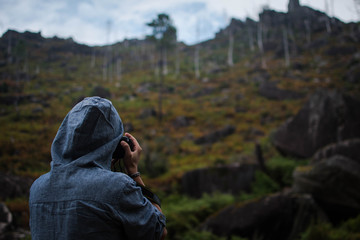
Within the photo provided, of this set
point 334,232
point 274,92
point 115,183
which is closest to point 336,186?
point 334,232

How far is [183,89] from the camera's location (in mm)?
36969

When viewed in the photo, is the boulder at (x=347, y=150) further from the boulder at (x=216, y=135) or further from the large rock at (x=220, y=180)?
the boulder at (x=216, y=135)

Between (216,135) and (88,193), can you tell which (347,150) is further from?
(216,135)

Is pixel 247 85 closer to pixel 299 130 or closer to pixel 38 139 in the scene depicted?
pixel 299 130

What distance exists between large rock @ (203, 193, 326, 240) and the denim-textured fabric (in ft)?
17.0

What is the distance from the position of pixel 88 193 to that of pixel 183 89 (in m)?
36.1

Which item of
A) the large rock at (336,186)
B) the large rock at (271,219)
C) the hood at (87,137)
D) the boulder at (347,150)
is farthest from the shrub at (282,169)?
the hood at (87,137)

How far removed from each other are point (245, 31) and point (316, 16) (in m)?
15.3

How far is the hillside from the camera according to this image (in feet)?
28.7

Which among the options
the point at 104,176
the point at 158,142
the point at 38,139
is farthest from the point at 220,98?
the point at 104,176

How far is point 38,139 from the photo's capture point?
8.70m

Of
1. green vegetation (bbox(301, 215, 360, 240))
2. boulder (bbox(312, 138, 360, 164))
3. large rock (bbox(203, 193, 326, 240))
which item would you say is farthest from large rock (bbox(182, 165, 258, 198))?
green vegetation (bbox(301, 215, 360, 240))

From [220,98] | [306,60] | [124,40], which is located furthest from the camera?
[124,40]

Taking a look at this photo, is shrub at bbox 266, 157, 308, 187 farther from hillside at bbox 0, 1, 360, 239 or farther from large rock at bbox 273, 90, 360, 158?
large rock at bbox 273, 90, 360, 158
